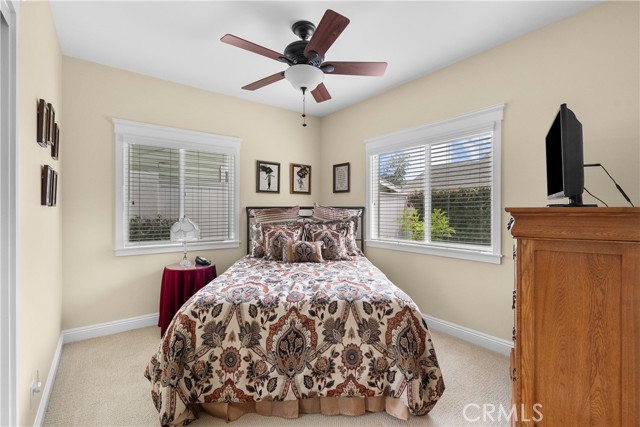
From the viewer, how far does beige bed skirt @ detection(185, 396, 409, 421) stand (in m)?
1.84

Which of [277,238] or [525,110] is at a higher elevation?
[525,110]

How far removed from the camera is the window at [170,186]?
318 cm

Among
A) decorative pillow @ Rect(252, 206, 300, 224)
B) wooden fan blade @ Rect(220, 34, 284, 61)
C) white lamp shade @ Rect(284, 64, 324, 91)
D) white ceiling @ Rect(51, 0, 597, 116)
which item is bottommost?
decorative pillow @ Rect(252, 206, 300, 224)

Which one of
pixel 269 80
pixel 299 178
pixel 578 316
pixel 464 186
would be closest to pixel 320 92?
pixel 269 80

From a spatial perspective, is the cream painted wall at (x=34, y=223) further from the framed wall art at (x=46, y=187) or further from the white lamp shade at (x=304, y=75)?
the white lamp shade at (x=304, y=75)

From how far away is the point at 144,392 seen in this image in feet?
6.90

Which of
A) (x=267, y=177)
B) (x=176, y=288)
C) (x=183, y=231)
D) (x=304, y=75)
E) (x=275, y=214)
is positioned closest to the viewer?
(x=304, y=75)

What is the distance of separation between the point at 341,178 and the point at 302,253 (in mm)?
1627

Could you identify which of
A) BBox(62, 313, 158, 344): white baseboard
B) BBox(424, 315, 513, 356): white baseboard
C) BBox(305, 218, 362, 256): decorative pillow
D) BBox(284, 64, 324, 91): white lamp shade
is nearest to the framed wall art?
BBox(62, 313, 158, 344): white baseboard

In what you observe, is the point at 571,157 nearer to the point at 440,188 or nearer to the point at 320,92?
the point at 440,188

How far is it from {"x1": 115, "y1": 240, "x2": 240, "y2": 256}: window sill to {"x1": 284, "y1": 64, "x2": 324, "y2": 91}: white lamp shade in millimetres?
2237

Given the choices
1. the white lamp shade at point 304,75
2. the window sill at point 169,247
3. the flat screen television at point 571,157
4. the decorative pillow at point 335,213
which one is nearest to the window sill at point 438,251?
the decorative pillow at point 335,213

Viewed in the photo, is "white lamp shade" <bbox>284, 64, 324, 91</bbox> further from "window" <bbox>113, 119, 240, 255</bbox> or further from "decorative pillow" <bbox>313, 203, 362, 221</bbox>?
"decorative pillow" <bbox>313, 203, 362, 221</bbox>

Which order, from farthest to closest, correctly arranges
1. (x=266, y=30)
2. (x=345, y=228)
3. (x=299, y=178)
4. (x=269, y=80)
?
(x=299, y=178) → (x=345, y=228) → (x=269, y=80) → (x=266, y=30)
